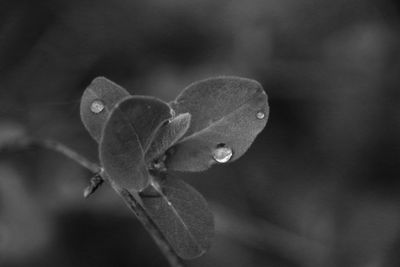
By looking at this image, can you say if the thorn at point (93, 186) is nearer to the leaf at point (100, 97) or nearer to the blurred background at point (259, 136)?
the leaf at point (100, 97)

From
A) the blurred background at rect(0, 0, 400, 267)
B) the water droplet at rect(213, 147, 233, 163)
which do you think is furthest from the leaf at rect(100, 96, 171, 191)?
the blurred background at rect(0, 0, 400, 267)

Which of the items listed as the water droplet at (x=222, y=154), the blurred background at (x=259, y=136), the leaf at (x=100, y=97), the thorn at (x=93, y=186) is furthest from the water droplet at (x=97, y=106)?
the blurred background at (x=259, y=136)

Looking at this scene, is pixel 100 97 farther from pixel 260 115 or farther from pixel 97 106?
pixel 260 115

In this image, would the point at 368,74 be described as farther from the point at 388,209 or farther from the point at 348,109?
the point at 388,209

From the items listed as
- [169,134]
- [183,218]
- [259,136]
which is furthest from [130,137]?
[259,136]

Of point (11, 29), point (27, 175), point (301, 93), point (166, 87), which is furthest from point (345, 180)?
point (11, 29)

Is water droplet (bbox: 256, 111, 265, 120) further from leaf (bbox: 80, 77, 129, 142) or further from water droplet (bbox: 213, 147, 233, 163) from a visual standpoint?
leaf (bbox: 80, 77, 129, 142)
